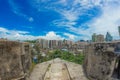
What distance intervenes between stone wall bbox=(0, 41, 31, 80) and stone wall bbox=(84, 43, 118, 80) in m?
3.64

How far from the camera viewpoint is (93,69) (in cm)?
937

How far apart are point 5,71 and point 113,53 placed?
4.60 meters

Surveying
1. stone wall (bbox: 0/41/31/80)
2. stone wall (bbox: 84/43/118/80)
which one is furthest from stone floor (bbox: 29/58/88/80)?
stone wall (bbox: 0/41/31/80)

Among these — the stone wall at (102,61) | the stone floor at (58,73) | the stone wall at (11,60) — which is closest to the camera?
the stone wall at (102,61)

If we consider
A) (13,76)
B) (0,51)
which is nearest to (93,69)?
(13,76)

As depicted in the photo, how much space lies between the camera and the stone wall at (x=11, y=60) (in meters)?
7.71

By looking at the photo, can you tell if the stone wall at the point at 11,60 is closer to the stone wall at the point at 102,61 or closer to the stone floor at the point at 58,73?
the stone floor at the point at 58,73

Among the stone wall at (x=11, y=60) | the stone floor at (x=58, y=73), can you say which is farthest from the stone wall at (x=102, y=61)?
the stone wall at (x=11, y=60)

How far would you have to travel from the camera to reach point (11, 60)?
838cm

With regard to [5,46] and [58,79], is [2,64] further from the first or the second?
[58,79]

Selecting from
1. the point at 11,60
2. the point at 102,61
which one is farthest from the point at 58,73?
the point at 102,61

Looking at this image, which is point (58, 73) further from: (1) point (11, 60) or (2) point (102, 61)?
(2) point (102, 61)

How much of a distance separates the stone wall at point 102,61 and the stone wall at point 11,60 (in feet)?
11.9

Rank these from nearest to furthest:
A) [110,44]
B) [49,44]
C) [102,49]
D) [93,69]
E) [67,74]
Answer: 1. [110,44]
2. [102,49]
3. [93,69]
4. [67,74]
5. [49,44]
